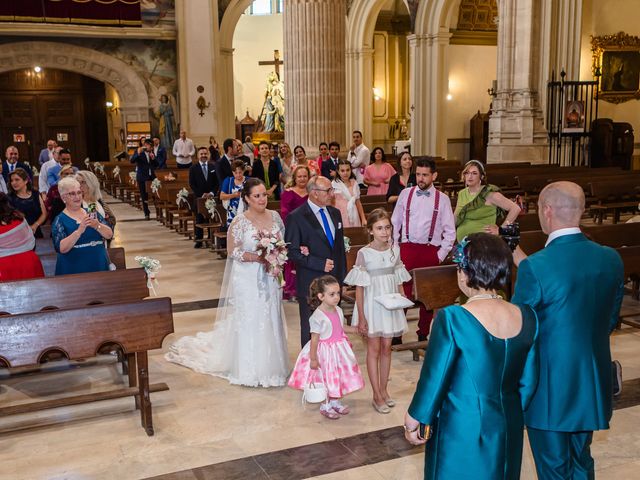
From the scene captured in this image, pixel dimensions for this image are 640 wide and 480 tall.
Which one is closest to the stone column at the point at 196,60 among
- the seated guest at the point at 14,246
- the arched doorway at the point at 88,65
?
the arched doorway at the point at 88,65

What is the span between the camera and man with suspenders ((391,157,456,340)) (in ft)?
19.6

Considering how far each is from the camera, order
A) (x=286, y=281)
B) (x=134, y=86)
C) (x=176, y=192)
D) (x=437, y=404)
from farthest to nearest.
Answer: (x=134, y=86)
(x=176, y=192)
(x=286, y=281)
(x=437, y=404)

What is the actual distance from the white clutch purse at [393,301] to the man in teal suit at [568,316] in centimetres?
173

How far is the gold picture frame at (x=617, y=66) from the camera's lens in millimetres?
19594

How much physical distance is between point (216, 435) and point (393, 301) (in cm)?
150

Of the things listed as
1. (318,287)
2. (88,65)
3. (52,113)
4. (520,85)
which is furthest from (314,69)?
(52,113)

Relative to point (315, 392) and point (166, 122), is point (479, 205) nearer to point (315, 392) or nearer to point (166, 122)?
point (315, 392)

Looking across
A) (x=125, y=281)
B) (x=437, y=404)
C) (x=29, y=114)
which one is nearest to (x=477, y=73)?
(x=29, y=114)

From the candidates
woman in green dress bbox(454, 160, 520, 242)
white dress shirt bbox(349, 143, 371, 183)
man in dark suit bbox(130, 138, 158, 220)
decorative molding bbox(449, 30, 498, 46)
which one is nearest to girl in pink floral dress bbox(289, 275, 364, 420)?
woman in green dress bbox(454, 160, 520, 242)

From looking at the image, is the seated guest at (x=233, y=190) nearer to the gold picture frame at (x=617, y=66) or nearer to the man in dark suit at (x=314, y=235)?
the man in dark suit at (x=314, y=235)

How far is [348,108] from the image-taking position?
26438 mm

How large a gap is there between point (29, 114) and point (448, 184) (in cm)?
1953

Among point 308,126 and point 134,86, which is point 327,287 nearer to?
point 308,126

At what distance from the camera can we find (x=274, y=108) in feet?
101
